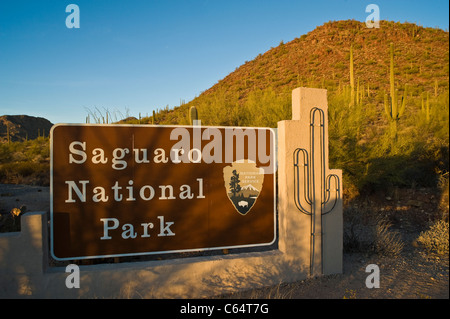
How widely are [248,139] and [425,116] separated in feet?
38.2

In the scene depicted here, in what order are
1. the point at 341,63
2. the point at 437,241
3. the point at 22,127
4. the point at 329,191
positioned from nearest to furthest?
1. the point at 329,191
2. the point at 437,241
3. the point at 341,63
4. the point at 22,127

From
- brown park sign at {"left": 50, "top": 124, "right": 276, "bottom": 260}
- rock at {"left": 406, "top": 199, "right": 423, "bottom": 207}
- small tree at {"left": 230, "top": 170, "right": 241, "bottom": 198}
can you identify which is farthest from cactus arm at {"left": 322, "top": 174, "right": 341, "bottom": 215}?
rock at {"left": 406, "top": 199, "right": 423, "bottom": 207}

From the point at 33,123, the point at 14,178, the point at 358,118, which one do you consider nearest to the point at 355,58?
the point at 358,118

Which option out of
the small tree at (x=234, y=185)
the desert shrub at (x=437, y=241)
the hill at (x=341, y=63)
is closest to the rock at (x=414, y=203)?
the desert shrub at (x=437, y=241)

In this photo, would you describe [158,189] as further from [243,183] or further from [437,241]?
[437,241]

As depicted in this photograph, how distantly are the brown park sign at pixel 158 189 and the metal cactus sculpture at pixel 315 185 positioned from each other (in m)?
0.48

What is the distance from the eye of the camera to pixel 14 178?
59.1 feet

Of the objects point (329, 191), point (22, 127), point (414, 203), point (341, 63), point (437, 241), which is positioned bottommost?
point (437, 241)

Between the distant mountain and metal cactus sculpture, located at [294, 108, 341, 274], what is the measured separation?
157ft

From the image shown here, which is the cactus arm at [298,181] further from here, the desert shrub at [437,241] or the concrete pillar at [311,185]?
the desert shrub at [437,241]

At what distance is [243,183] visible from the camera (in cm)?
525

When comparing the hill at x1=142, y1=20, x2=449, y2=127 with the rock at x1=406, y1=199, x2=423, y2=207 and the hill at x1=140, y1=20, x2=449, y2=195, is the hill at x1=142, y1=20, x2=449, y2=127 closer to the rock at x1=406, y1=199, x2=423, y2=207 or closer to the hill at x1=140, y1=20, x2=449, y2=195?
the hill at x1=140, y1=20, x2=449, y2=195

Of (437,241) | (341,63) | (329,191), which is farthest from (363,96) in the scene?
(329,191)

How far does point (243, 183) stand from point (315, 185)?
1201 millimetres
